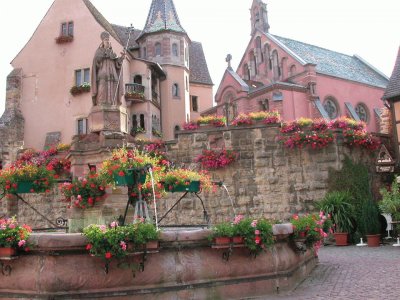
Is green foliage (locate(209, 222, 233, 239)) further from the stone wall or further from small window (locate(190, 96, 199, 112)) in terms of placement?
small window (locate(190, 96, 199, 112))

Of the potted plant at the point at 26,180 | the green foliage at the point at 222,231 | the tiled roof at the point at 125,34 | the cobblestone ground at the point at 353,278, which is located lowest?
the cobblestone ground at the point at 353,278

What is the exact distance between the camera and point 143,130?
111 feet

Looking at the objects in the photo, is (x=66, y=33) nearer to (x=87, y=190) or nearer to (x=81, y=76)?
(x=81, y=76)

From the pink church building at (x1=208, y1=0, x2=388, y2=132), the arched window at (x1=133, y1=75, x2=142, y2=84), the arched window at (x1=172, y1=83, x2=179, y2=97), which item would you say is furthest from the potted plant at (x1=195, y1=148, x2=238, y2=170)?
the arched window at (x1=172, y1=83, x2=179, y2=97)

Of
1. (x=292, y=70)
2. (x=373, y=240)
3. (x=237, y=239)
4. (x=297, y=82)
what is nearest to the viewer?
(x=237, y=239)

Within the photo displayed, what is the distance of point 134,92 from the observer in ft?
109

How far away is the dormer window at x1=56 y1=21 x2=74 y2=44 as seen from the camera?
33.9 m

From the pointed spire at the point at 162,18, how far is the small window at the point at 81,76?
6484mm

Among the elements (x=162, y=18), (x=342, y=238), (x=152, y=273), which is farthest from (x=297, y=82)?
(x=152, y=273)

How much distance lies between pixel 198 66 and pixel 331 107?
12.9m

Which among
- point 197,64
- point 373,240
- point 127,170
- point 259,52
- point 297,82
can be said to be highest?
point 259,52

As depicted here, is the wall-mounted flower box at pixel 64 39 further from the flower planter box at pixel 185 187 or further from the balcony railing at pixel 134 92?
the flower planter box at pixel 185 187

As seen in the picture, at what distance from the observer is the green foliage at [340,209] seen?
659 inches

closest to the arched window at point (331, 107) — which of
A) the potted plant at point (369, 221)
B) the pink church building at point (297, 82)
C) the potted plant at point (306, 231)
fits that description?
the pink church building at point (297, 82)
